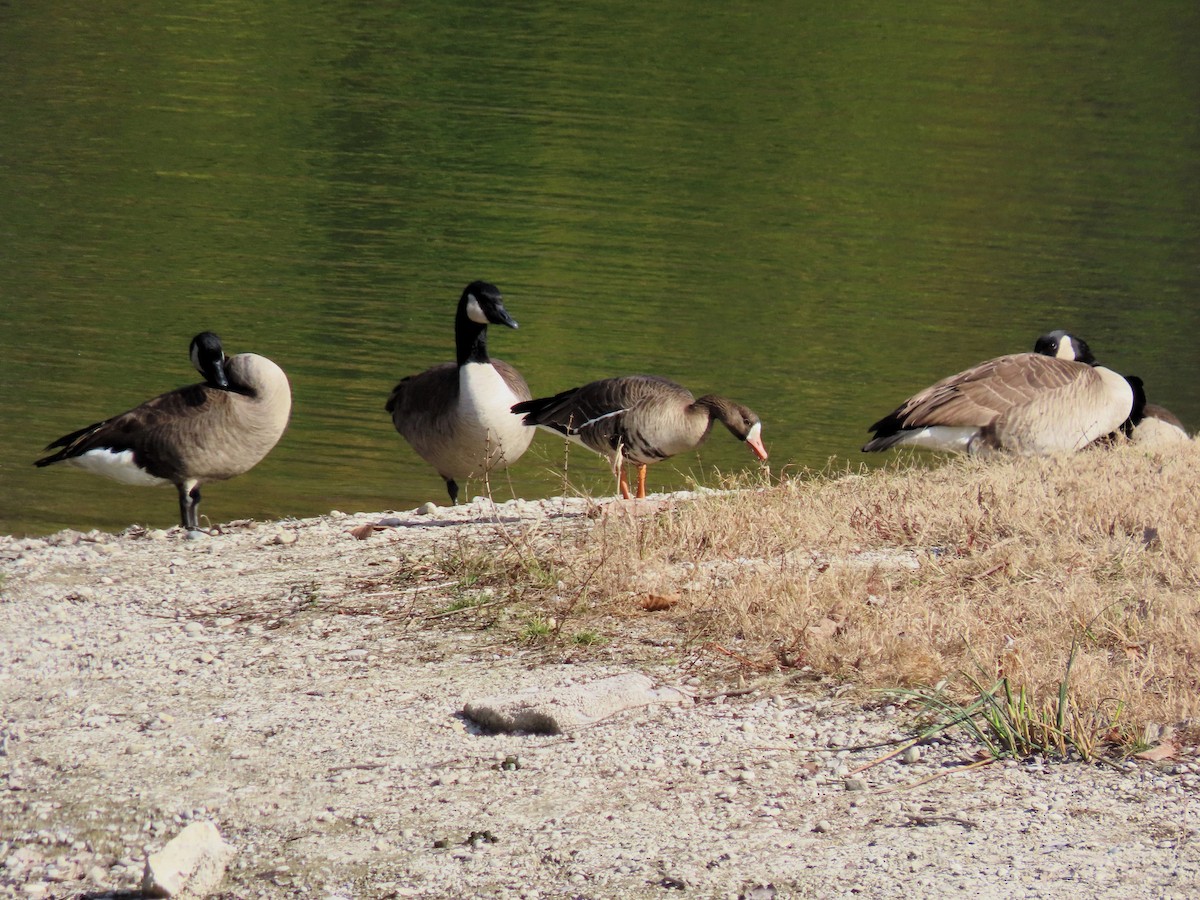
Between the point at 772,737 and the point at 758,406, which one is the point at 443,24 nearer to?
the point at 758,406

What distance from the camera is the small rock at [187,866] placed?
15.0 feet

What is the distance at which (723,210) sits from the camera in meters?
25.1

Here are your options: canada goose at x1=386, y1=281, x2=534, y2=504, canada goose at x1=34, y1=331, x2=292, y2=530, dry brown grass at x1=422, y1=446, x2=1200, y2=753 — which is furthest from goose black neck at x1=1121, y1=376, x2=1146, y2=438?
canada goose at x1=34, y1=331, x2=292, y2=530

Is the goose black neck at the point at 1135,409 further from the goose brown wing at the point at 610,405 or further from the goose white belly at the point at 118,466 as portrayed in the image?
the goose white belly at the point at 118,466

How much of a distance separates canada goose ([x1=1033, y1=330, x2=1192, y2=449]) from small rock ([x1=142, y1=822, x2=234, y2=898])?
903cm

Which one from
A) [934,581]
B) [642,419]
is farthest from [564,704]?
[642,419]

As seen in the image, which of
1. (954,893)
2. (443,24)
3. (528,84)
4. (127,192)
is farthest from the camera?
(443,24)

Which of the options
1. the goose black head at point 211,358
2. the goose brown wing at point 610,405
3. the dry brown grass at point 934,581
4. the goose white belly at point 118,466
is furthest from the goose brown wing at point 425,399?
the dry brown grass at point 934,581

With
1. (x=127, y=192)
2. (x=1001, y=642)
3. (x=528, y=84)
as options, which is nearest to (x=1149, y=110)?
(x=528, y=84)

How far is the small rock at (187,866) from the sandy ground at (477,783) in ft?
0.30

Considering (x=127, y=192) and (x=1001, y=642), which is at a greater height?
(x=127, y=192)

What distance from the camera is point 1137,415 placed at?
1276 cm

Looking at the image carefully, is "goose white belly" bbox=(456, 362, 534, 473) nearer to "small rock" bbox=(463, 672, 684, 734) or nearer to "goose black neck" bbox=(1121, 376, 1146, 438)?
"small rock" bbox=(463, 672, 684, 734)

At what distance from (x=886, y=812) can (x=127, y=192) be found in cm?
2014
